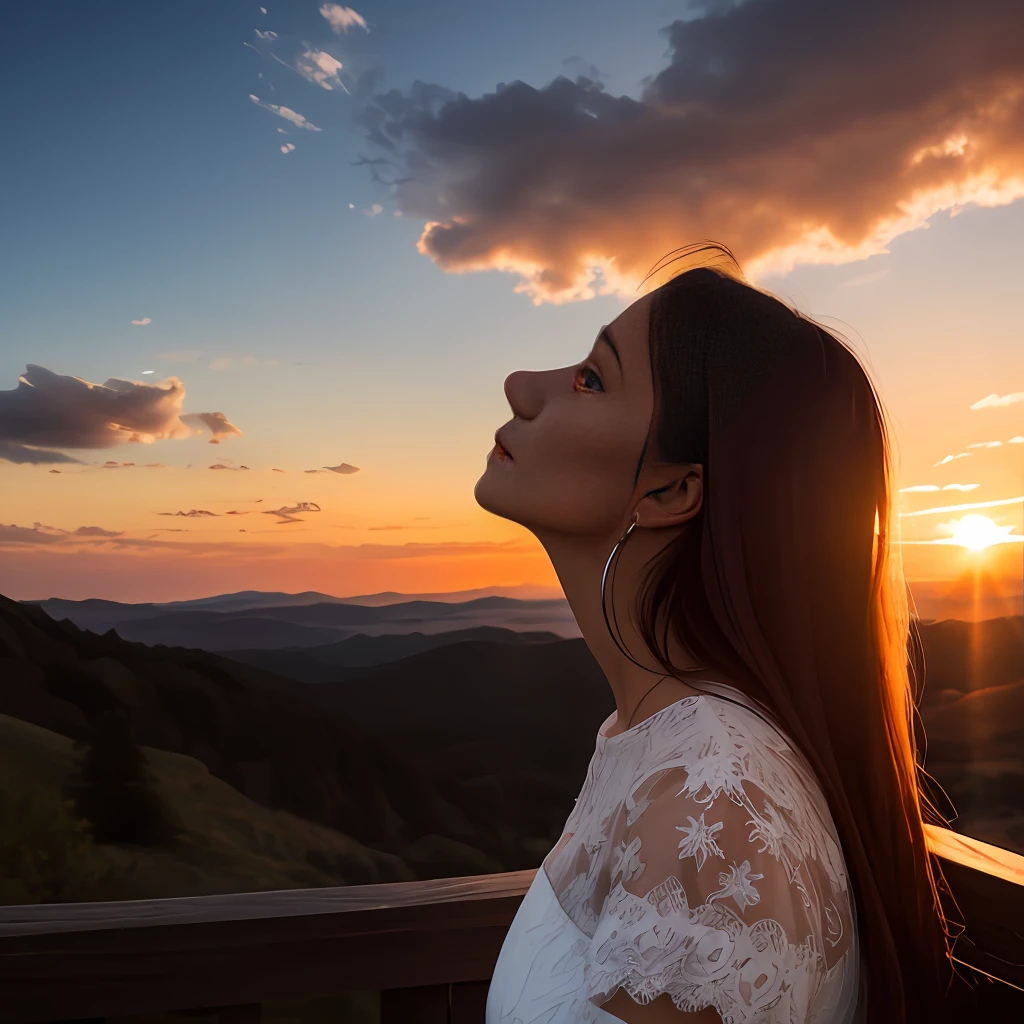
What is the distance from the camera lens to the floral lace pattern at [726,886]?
54 centimetres

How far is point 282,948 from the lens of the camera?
0.98 meters

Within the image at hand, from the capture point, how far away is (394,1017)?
1.01 m

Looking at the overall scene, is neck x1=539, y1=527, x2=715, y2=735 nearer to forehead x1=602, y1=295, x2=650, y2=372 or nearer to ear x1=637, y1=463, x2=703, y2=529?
ear x1=637, y1=463, x2=703, y2=529

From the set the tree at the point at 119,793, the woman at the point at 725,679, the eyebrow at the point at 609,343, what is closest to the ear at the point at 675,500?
the woman at the point at 725,679

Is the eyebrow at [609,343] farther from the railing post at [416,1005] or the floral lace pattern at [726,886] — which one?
the railing post at [416,1005]

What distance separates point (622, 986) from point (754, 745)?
7.8 inches

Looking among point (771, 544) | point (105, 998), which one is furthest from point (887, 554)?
point (105, 998)

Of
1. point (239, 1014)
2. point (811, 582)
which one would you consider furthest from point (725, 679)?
point (239, 1014)

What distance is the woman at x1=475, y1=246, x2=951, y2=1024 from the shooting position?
1.84 feet

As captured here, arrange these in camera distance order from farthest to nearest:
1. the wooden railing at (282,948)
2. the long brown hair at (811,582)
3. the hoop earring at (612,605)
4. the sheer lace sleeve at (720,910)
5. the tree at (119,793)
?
the tree at (119,793) < the wooden railing at (282,948) < the hoop earring at (612,605) < the long brown hair at (811,582) < the sheer lace sleeve at (720,910)

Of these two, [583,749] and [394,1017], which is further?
[583,749]

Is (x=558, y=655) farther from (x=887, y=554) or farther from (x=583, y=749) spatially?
(x=887, y=554)

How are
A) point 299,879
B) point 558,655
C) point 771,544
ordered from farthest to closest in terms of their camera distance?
point 558,655 → point 299,879 → point 771,544

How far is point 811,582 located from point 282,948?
0.75 meters
